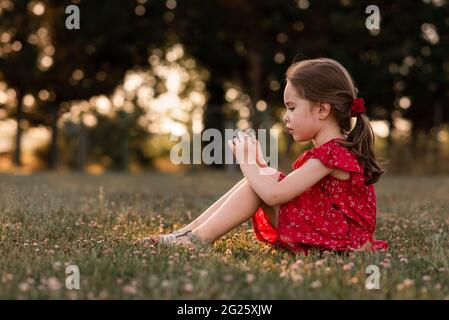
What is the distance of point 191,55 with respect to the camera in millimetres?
21672

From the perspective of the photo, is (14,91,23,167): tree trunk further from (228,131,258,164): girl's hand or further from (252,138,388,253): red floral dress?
(252,138,388,253): red floral dress

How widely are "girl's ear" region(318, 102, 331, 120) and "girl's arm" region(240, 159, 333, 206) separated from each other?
30cm

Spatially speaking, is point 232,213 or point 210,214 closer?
point 232,213

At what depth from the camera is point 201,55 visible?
21.3 metres

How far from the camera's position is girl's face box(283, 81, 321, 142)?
3.64m

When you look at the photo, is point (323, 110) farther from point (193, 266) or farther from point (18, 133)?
point (18, 133)

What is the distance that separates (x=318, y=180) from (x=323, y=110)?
1.38ft

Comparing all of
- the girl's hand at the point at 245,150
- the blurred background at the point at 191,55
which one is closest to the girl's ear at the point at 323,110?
the girl's hand at the point at 245,150

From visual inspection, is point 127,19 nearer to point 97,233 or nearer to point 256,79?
point 256,79

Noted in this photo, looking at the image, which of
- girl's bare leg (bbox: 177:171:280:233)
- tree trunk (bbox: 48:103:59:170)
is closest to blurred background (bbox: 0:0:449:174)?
tree trunk (bbox: 48:103:59:170)

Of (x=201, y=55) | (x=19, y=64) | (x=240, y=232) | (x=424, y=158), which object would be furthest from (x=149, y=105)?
(x=240, y=232)

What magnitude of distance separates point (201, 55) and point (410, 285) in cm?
1915

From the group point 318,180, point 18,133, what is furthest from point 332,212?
point 18,133

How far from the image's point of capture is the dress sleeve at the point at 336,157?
11.5 ft
